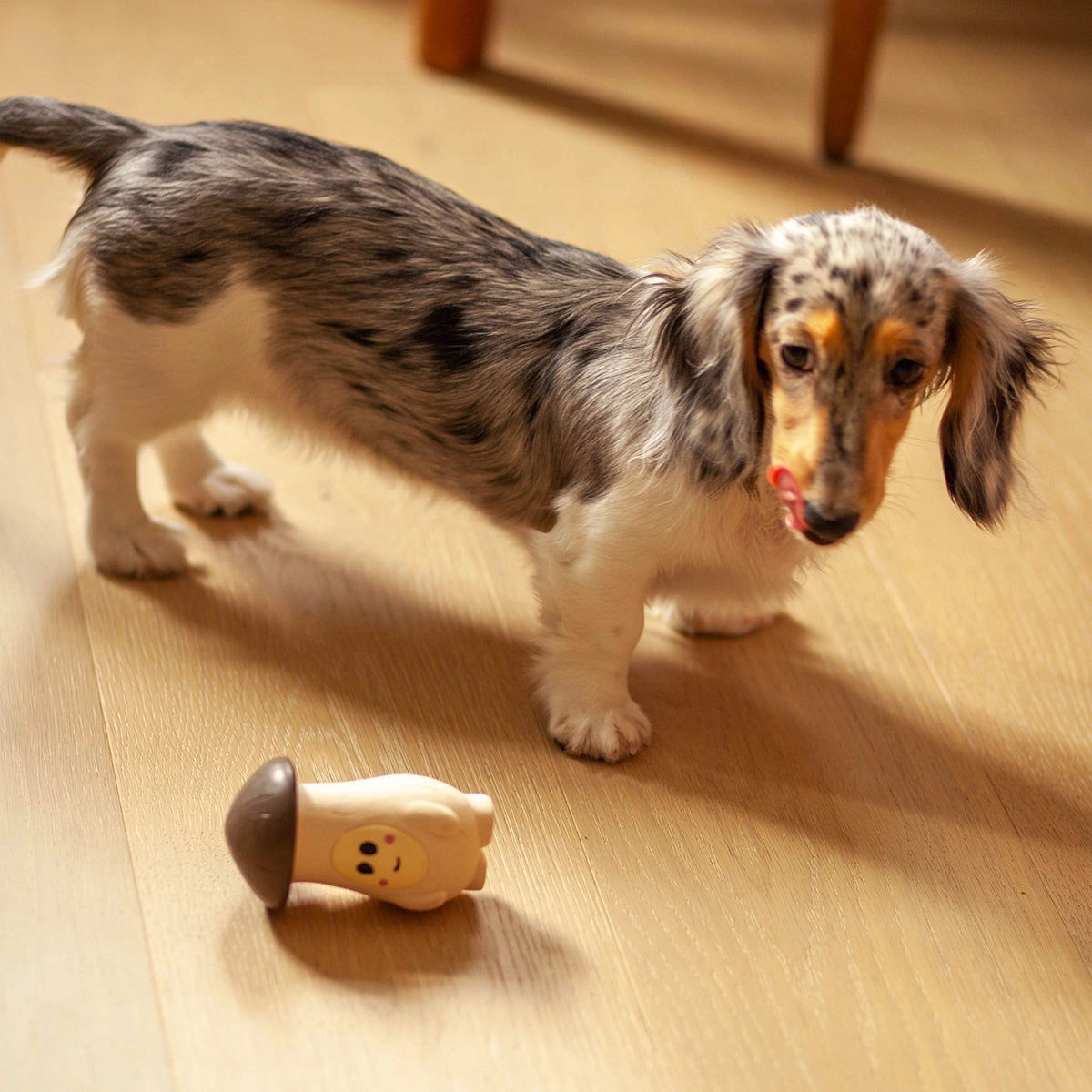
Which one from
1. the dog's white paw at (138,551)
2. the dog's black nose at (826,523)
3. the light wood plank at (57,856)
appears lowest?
the light wood plank at (57,856)

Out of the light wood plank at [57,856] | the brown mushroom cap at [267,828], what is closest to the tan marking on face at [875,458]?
the brown mushroom cap at [267,828]

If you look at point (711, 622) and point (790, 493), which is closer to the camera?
point (790, 493)

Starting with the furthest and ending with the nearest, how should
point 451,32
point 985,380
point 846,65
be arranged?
point 451,32 < point 846,65 < point 985,380

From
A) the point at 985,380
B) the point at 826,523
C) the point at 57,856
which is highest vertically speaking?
the point at 985,380

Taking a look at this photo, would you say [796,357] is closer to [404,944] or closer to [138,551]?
[404,944]

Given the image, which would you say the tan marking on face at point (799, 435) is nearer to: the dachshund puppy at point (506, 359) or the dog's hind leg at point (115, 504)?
the dachshund puppy at point (506, 359)

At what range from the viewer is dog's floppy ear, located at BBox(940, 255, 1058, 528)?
1.29m

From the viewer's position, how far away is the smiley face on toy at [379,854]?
1.27 m

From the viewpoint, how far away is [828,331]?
47.1 inches

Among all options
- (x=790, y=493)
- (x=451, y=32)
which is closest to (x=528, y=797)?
(x=790, y=493)

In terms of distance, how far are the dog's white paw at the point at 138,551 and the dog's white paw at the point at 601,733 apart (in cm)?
58

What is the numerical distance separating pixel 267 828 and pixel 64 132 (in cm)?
89

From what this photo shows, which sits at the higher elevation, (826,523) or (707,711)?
(826,523)

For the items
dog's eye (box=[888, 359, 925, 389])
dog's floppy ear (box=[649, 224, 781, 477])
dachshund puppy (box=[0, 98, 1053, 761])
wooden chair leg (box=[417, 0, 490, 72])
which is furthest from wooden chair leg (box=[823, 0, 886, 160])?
dog's eye (box=[888, 359, 925, 389])
